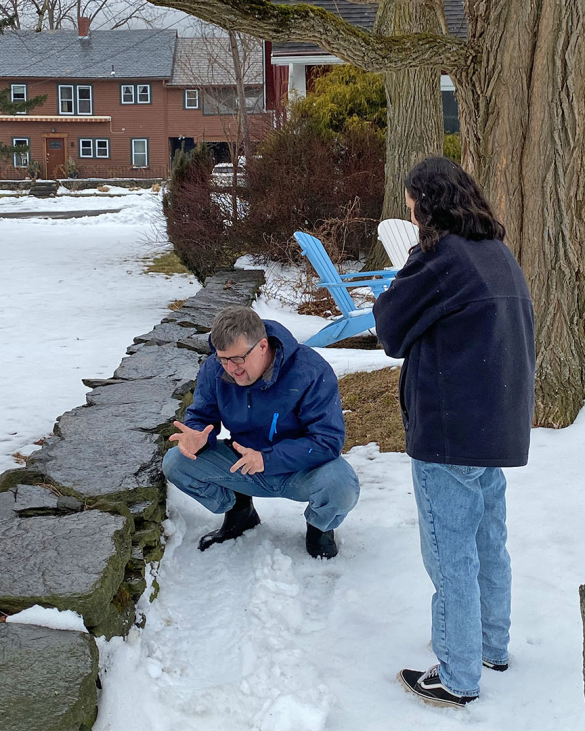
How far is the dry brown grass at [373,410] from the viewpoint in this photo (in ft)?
16.1

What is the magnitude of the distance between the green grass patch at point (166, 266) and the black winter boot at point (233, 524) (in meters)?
9.06

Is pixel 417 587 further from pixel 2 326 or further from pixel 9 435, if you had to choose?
pixel 2 326

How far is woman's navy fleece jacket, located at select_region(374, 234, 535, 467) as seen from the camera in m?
2.29

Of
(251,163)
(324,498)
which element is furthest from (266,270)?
(324,498)

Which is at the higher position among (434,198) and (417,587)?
(434,198)

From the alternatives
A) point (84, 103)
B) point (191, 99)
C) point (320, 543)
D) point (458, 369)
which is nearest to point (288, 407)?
point (320, 543)

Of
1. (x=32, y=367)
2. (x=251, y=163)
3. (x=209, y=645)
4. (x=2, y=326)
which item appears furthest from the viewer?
(x=251, y=163)

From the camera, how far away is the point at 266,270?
10.4 metres

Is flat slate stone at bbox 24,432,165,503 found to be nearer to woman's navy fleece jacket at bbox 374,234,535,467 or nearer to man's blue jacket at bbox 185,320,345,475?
man's blue jacket at bbox 185,320,345,475

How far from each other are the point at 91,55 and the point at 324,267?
3871 centimetres

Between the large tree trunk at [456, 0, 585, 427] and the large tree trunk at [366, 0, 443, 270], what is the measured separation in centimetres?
539

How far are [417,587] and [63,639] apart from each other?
4.68ft

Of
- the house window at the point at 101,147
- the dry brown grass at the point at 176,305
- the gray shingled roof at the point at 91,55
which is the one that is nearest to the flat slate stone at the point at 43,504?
the dry brown grass at the point at 176,305

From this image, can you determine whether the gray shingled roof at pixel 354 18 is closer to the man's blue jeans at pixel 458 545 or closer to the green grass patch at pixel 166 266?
the green grass patch at pixel 166 266
